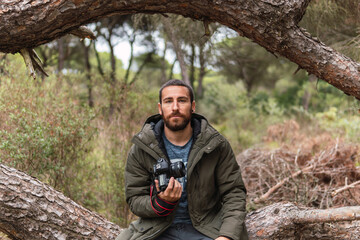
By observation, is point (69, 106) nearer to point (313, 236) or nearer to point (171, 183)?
point (171, 183)

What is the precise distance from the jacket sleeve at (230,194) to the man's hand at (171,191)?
16.1 inches

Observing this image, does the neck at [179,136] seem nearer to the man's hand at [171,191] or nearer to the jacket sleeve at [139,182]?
the jacket sleeve at [139,182]

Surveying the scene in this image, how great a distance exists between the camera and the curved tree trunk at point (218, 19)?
2.38 meters

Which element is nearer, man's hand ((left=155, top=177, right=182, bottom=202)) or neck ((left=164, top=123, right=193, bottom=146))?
man's hand ((left=155, top=177, right=182, bottom=202))

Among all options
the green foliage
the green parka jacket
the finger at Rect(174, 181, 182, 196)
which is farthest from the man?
the green foliage

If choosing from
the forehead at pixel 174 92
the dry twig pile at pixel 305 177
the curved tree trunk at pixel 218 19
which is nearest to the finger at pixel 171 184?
the forehead at pixel 174 92

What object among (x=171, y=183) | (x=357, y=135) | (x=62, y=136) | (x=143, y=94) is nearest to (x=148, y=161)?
(x=171, y=183)

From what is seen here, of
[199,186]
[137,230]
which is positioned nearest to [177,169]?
[199,186]

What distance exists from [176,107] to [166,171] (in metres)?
0.55

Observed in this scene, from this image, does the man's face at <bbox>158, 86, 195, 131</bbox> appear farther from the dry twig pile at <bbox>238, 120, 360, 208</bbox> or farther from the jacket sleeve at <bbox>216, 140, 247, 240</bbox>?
the dry twig pile at <bbox>238, 120, 360, 208</bbox>

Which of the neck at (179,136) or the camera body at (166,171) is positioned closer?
the camera body at (166,171)

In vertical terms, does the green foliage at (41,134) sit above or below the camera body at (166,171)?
above

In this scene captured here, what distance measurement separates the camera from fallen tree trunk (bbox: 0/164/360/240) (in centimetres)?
238

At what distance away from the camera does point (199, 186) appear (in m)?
2.46
